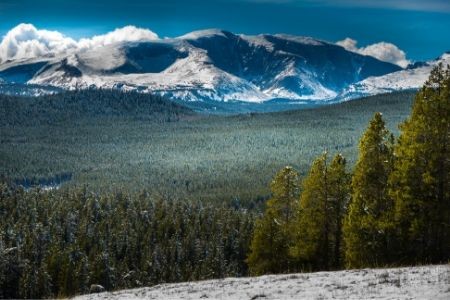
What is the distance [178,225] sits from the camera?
148250 mm

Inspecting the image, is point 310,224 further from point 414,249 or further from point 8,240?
point 8,240

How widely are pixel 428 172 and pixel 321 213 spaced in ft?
39.5

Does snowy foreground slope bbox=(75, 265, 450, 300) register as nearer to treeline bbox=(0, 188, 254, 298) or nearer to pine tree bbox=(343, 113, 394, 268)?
pine tree bbox=(343, 113, 394, 268)

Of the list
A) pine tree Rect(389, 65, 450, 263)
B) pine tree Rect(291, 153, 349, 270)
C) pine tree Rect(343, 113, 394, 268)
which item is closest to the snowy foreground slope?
pine tree Rect(389, 65, 450, 263)

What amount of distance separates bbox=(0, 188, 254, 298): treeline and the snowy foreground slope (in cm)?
5371

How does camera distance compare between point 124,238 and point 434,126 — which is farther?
point 124,238

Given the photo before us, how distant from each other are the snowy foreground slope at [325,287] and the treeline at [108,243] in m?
53.7

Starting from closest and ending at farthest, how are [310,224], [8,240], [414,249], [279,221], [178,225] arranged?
[414,249] → [310,224] → [279,221] → [8,240] → [178,225]

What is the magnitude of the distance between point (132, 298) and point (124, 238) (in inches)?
4184

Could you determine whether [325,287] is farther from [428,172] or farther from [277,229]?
[277,229]

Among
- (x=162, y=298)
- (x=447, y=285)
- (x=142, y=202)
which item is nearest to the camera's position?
(x=447, y=285)

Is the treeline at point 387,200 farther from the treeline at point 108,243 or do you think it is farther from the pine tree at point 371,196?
the treeline at point 108,243

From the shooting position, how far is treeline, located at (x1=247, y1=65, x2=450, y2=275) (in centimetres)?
3644

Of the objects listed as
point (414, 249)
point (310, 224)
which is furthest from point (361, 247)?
point (310, 224)
